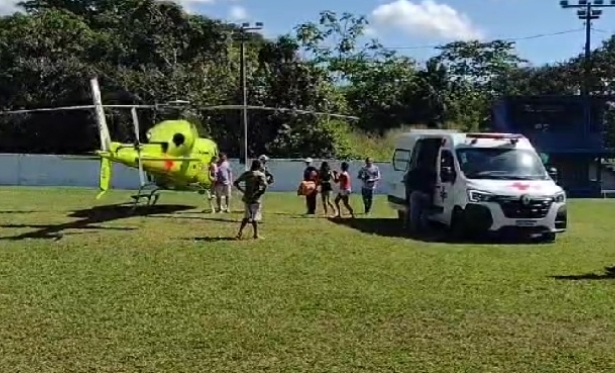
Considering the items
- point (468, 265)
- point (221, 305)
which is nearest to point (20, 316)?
point (221, 305)

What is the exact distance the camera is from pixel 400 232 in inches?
744

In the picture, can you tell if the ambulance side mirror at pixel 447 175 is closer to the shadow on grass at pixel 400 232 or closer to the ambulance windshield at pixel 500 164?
the ambulance windshield at pixel 500 164

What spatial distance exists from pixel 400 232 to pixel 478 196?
87.7 inches

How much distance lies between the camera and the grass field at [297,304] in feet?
24.8

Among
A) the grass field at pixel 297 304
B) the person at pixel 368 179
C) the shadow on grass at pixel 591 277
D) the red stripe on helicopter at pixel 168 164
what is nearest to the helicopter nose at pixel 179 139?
the red stripe on helicopter at pixel 168 164

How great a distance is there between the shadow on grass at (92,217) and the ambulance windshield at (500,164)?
6834 mm

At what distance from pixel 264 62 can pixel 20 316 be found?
137 feet

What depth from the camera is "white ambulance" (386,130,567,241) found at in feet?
56.2

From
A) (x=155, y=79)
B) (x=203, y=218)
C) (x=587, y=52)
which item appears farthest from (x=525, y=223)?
(x=587, y=52)

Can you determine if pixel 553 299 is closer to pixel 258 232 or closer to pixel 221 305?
pixel 221 305

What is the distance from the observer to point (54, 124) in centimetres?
4853

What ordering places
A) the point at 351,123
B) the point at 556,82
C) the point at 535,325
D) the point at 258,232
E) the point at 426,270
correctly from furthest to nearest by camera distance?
1. the point at 556,82
2. the point at 351,123
3. the point at 258,232
4. the point at 426,270
5. the point at 535,325

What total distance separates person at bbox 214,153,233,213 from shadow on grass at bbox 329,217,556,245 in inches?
118

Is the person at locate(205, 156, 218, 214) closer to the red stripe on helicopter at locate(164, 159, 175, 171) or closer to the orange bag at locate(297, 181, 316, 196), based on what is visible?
the red stripe on helicopter at locate(164, 159, 175, 171)
